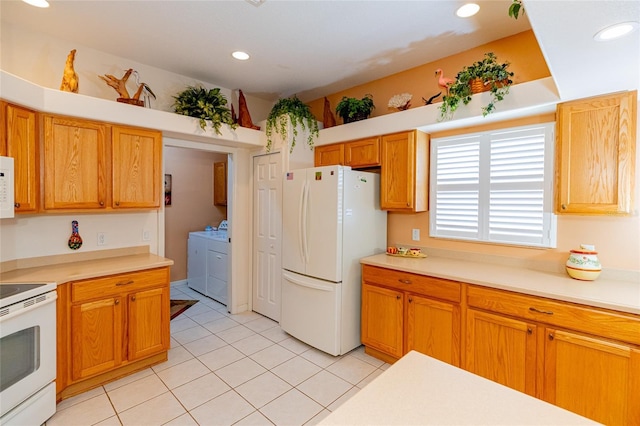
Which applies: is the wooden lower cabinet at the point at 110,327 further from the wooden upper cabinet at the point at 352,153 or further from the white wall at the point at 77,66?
the wooden upper cabinet at the point at 352,153

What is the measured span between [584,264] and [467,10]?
6.59ft

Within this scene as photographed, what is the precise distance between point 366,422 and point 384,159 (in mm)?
2608

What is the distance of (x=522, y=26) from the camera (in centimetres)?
239

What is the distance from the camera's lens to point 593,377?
176 cm

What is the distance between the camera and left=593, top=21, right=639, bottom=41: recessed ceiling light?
1.24m

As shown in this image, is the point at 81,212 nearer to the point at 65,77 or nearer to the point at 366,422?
the point at 65,77

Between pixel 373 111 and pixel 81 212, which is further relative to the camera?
pixel 373 111

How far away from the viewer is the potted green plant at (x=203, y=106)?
3.12 meters

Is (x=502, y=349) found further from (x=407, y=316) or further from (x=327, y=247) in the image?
(x=327, y=247)

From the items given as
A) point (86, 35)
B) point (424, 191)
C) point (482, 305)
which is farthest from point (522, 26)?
point (86, 35)

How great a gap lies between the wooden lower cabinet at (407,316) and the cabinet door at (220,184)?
133 inches

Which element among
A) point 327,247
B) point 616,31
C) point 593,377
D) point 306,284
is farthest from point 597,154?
point 306,284

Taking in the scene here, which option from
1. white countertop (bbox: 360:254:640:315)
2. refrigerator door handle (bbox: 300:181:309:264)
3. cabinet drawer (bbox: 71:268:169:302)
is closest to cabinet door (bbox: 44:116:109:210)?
cabinet drawer (bbox: 71:268:169:302)

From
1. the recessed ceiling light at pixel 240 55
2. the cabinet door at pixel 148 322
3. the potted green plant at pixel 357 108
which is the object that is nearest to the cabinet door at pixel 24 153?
the cabinet door at pixel 148 322
